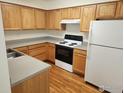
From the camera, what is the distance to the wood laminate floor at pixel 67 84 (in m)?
2.26

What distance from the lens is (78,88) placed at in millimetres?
2324

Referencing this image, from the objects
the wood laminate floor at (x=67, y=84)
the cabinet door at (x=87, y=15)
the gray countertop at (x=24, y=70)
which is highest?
the cabinet door at (x=87, y=15)

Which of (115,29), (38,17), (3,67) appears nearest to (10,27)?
(38,17)

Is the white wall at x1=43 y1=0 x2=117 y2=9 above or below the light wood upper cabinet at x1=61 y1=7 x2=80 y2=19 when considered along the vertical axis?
above

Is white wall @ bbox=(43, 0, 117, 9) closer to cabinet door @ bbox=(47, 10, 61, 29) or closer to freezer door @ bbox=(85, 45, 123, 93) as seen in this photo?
cabinet door @ bbox=(47, 10, 61, 29)

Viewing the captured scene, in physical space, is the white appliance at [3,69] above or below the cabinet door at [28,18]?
below

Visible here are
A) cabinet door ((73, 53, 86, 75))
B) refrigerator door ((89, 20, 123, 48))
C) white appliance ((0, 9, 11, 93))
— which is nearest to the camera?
white appliance ((0, 9, 11, 93))

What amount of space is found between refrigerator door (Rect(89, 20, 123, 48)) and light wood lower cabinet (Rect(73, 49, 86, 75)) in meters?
0.62

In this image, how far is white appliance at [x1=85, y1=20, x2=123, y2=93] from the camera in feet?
5.95

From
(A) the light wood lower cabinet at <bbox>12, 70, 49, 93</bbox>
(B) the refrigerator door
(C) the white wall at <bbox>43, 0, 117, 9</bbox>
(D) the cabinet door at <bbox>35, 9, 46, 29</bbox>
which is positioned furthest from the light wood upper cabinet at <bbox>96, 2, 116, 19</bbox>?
(D) the cabinet door at <bbox>35, 9, 46, 29</bbox>

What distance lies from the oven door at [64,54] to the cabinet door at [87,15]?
79cm

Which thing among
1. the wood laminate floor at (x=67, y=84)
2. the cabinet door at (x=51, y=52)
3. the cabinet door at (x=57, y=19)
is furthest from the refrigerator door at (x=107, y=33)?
the cabinet door at (x=51, y=52)

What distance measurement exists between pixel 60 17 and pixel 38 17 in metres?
0.83

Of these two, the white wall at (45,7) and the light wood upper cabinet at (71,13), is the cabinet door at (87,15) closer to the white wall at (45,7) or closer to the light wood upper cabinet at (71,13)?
the light wood upper cabinet at (71,13)
